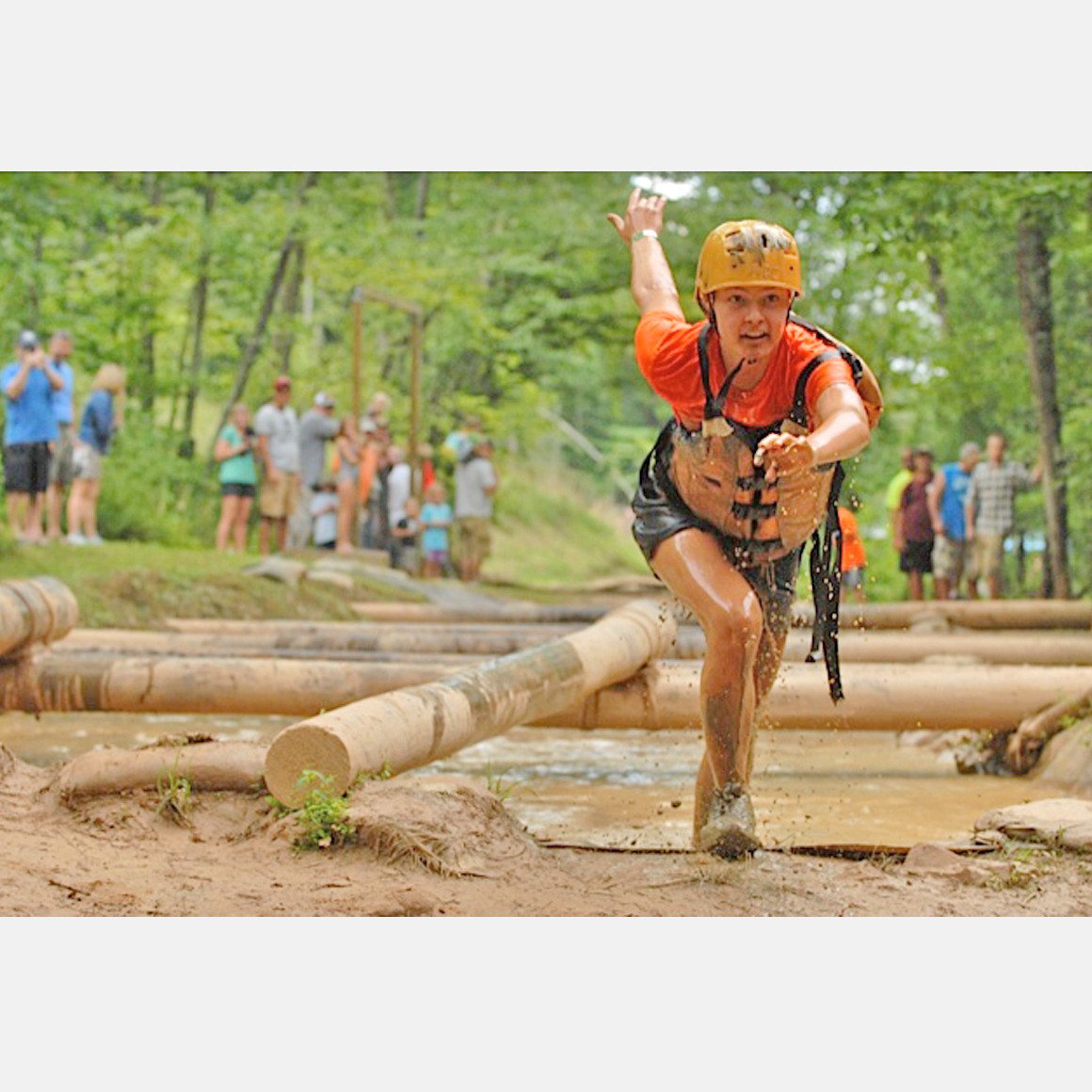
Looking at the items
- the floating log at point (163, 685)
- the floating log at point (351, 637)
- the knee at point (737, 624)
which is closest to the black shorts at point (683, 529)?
the knee at point (737, 624)

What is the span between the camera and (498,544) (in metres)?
29.8

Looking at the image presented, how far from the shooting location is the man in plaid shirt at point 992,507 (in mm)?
17938

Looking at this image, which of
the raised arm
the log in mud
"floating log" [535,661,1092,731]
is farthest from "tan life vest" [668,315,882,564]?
"floating log" [535,661,1092,731]

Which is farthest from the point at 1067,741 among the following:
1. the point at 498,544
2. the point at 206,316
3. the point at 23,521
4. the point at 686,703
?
the point at 498,544

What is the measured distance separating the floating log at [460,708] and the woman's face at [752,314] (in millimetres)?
1592

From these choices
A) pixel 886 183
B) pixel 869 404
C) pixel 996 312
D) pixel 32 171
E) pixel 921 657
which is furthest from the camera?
pixel 996 312

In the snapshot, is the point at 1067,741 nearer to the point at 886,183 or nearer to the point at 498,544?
the point at 886,183

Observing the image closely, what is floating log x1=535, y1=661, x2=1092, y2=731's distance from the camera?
7617mm

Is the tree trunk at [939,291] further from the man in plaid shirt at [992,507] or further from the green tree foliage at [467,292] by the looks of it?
the man in plaid shirt at [992,507]

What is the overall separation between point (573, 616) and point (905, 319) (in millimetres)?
11002

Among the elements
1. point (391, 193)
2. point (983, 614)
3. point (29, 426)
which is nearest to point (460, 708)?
point (983, 614)

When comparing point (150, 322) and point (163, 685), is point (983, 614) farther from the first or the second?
point (150, 322)

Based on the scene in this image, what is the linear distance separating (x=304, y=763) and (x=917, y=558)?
13.6m

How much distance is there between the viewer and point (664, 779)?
801 cm
